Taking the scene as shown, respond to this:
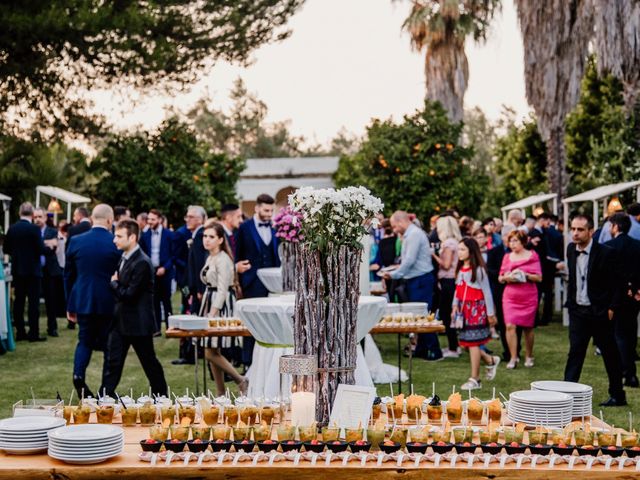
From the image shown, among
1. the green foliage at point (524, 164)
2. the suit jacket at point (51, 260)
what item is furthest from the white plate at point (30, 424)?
the green foliage at point (524, 164)

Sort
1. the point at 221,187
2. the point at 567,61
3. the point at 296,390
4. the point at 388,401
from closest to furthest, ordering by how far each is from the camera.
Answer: the point at 296,390
the point at 388,401
the point at 567,61
the point at 221,187

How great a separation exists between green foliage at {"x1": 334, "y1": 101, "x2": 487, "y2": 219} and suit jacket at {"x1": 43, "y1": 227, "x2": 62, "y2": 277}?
8.99m

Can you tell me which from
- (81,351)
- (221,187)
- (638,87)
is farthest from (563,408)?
(221,187)

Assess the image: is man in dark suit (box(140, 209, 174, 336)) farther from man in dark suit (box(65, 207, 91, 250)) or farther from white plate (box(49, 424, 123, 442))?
white plate (box(49, 424, 123, 442))

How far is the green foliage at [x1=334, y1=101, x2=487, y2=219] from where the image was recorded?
20.8 meters

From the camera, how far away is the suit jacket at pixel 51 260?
1359cm

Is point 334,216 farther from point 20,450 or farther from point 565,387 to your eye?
point 20,450

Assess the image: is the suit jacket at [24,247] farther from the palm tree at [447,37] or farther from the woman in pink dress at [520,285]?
the palm tree at [447,37]

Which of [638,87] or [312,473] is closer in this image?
[312,473]

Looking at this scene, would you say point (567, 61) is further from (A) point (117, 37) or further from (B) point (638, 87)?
(A) point (117, 37)

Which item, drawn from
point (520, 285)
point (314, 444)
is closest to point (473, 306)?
point (520, 285)

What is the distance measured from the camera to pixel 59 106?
18688 mm

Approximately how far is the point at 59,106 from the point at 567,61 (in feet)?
35.7

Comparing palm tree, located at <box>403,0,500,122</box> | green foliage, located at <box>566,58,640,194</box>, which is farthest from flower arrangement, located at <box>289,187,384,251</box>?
palm tree, located at <box>403,0,500,122</box>
